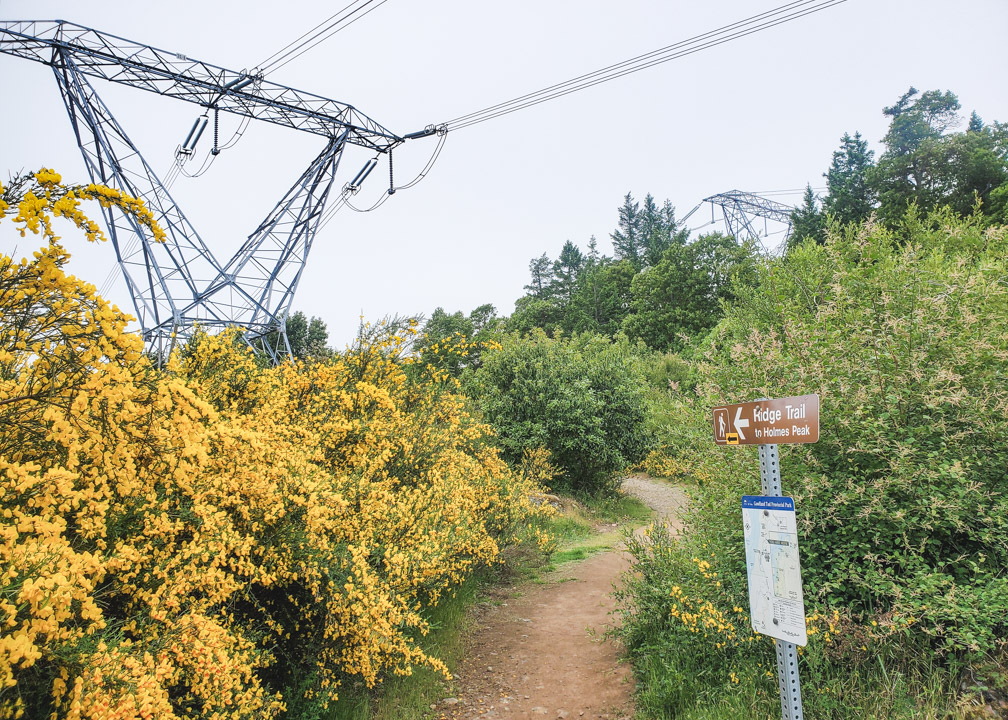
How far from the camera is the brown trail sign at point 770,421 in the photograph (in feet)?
9.52

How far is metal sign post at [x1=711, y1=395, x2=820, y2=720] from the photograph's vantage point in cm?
286

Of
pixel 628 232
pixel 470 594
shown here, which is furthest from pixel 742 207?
pixel 470 594

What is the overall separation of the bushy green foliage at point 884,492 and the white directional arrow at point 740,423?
3.68 ft

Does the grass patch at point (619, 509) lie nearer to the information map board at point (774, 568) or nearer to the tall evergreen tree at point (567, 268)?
the information map board at point (774, 568)

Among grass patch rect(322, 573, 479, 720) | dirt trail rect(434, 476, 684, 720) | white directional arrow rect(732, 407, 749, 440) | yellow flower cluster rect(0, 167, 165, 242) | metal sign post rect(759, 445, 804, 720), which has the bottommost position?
dirt trail rect(434, 476, 684, 720)

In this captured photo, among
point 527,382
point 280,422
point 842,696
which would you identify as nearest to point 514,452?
point 527,382

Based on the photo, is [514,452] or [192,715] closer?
[192,715]

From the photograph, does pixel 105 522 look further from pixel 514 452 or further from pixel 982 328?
pixel 514 452

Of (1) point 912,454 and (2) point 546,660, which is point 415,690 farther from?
(1) point 912,454

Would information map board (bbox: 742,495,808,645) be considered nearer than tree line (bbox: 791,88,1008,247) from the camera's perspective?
Yes

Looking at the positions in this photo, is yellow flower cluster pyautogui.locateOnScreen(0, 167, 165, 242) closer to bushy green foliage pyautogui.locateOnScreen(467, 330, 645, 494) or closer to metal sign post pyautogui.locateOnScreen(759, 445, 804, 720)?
metal sign post pyautogui.locateOnScreen(759, 445, 804, 720)

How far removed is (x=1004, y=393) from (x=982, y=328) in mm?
672

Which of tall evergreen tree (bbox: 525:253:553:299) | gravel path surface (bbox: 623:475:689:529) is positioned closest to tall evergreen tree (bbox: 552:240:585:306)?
tall evergreen tree (bbox: 525:253:553:299)

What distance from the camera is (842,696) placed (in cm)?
354
